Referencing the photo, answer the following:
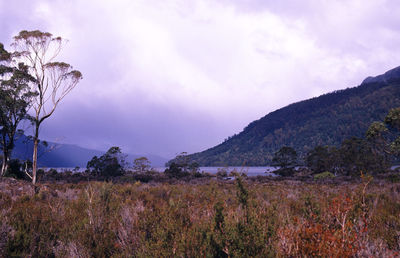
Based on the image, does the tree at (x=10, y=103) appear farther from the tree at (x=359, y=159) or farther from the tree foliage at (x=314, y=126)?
the tree foliage at (x=314, y=126)

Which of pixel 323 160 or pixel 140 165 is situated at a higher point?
pixel 140 165

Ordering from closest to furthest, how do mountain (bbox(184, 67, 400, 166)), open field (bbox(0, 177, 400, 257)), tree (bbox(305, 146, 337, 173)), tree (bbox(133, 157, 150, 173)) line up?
open field (bbox(0, 177, 400, 257))
tree (bbox(305, 146, 337, 173))
tree (bbox(133, 157, 150, 173))
mountain (bbox(184, 67, 400, 166))

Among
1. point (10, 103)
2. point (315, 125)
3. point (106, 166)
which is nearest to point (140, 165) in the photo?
point (106, 166)

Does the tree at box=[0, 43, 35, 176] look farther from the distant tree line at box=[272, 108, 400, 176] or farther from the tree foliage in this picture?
the tree foliage

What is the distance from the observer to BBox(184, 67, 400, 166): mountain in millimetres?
123875

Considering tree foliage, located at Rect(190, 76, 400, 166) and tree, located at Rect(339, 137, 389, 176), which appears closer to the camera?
tree, located at Rect(339, 137, 389, 176)

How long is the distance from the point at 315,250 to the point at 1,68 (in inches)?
1130

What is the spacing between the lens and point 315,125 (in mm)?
146375

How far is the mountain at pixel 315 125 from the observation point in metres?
124

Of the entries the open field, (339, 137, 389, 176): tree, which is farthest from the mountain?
the open field

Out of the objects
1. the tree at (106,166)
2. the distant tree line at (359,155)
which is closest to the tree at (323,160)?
the distant tree line at (359,155)

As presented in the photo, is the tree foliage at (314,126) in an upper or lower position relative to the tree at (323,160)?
upper

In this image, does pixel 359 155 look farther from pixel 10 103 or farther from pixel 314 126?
pixel 314 126

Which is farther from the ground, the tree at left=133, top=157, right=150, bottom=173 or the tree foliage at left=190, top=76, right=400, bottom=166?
the tree foliage at left=190, top=76, right=400, bottom=166
